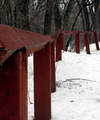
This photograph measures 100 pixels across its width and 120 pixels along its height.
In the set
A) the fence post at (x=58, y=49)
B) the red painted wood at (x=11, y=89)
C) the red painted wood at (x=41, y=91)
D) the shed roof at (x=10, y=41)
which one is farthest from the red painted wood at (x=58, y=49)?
the red painted wood at (x=11, y=89)

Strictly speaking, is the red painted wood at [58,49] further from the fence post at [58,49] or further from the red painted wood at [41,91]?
the red painted wood at [41,91]

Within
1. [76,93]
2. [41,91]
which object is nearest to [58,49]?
[76,93]

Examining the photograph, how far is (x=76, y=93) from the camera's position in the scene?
3283 millimetres

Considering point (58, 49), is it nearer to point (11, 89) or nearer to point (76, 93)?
point (76, 93)

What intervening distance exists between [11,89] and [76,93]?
2.66 meters

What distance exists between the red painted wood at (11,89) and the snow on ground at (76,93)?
1.58 metres

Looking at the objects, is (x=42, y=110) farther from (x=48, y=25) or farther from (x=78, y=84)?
(x=48, y=25)

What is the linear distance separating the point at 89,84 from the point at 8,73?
3.27 meters

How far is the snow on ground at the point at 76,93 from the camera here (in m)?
2.39

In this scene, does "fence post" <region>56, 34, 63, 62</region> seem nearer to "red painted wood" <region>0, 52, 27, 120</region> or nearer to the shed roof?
the shed roof

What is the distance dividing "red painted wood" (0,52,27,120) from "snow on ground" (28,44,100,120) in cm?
158

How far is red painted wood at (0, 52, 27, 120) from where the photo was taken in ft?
2.44

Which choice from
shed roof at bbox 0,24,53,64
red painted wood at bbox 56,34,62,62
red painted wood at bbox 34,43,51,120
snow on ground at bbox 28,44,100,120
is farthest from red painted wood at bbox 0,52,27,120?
red painted wood at bbox 56,34,62,62

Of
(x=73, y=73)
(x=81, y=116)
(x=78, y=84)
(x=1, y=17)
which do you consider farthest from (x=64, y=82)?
(x=1, y=17)
